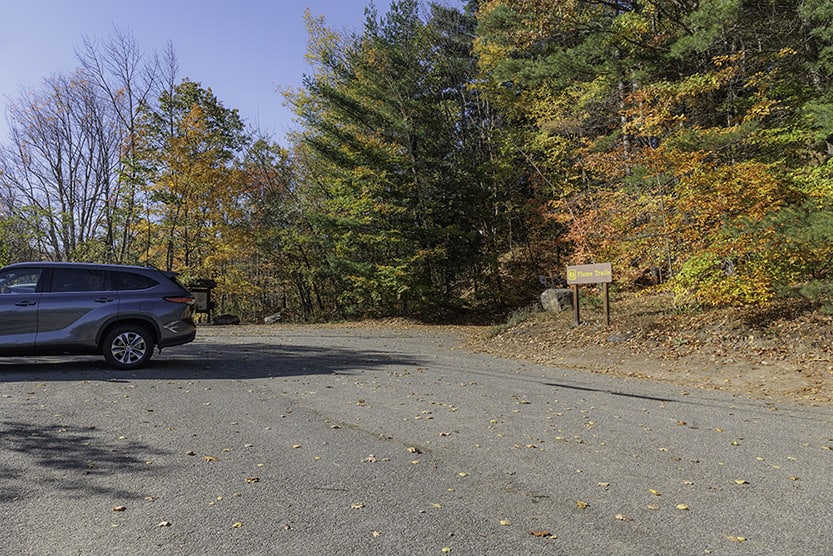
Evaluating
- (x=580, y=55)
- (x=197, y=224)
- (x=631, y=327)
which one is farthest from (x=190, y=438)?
(x=197, y=224)

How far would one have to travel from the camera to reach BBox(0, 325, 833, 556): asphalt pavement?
3150 millimetres

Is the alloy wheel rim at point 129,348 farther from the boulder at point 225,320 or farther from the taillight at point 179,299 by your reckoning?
the boulder at point 225,320

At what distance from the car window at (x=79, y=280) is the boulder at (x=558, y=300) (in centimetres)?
1328

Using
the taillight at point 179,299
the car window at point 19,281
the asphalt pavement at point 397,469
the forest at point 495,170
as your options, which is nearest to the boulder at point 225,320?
the forest at point 495,170

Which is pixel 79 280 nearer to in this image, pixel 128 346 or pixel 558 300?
pixel 128 346

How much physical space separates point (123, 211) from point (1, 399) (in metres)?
18.6

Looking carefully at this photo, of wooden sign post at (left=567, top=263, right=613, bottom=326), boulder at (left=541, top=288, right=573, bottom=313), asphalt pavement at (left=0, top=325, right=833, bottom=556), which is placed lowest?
asphalt pavement at (left=0, top=325, right=833, bottom=556)

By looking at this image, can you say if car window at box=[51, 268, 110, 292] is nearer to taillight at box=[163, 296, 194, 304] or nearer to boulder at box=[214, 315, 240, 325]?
taillight at box=[163, 296, 194, 304]

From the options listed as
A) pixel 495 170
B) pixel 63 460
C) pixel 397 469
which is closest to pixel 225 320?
pixel 495 170

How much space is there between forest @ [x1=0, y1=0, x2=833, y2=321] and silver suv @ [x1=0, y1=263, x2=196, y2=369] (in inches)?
442

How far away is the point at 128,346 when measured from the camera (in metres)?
8.84

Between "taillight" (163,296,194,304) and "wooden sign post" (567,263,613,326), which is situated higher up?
"wooden sign post" (567,263,613,326)

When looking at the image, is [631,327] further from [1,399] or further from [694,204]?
[1,399]

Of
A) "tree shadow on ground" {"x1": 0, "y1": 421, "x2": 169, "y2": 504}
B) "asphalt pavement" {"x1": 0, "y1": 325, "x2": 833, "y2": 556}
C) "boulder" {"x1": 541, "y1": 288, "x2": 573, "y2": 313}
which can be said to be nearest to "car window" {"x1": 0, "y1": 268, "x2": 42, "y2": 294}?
"asphalt pavement" {"x1": 0, "y1": 325, "x2": 833, "y2": 556}
